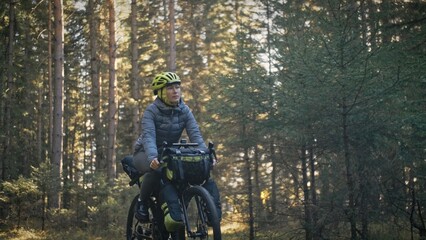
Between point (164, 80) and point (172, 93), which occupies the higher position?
point (164, 80)

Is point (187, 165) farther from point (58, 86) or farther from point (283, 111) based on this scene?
point (58, 86)

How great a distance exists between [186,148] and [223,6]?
21.1 meters

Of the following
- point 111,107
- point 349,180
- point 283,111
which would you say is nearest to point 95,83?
point 111,107

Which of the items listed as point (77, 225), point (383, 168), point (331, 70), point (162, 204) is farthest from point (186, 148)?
point (77, 225)

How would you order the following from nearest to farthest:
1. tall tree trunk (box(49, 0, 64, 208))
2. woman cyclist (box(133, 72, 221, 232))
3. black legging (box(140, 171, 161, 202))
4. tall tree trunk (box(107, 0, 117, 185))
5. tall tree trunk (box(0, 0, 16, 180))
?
woman cyclist (box(133, 72, 221, 232)) < black legging (box(140, 171, 161, 202)) < tall tree trunk (box(49, 0, 64, 208)) < tall tree trunk (box(0, 0, 16, 180)) < tall tree trunk (box(107, 0, 117, 185))

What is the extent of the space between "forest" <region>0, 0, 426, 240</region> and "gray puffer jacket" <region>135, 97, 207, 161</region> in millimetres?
3238

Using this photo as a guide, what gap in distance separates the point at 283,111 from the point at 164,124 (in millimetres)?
4179

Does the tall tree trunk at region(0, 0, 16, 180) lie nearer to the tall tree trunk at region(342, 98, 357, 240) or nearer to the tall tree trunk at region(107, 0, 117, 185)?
the tall tree trunk at region(107, 0, 117, 185)

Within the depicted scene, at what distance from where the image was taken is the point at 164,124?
612cm

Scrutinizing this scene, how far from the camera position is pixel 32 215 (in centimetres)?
1461

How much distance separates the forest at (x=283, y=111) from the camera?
7.95m

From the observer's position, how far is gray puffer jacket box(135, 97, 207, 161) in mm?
5867

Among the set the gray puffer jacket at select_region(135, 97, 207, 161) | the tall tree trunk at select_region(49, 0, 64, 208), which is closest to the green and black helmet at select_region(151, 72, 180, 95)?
the gray puffer jacket at select_region(135, 97, 207, 161)

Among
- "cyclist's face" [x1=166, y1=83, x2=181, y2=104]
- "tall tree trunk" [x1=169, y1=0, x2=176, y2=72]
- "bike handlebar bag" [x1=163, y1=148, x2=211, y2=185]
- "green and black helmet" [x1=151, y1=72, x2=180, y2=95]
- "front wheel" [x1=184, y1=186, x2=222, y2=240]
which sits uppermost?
"tall tree trunk" [x1=169, y1=0, x2=176, y2=72]
